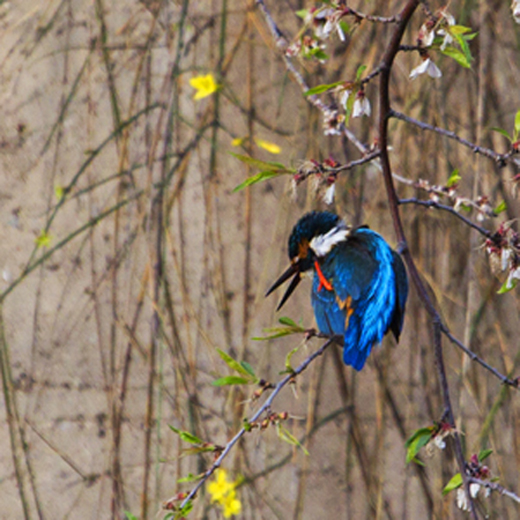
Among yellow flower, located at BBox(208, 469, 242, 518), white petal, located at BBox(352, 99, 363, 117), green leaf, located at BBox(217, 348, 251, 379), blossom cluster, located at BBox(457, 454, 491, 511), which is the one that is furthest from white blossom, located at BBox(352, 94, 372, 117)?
yellow flower, located at BBox(208, 469, 242, 518)

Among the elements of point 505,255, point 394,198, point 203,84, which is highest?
point 203,84

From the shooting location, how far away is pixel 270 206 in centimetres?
129

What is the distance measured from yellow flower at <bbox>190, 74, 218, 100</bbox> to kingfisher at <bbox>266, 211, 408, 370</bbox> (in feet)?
1.30

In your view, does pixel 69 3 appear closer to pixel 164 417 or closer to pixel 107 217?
pixel 107 217

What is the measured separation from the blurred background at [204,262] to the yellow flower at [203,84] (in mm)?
17

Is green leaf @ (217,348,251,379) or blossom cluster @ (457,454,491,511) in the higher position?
green leaf @ (217,348,251,379)

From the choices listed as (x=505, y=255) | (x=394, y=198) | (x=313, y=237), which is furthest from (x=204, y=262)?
(x=505, y=255)

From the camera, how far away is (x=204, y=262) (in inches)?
50.3

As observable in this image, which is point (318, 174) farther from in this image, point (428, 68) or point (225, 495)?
point (225, 495)

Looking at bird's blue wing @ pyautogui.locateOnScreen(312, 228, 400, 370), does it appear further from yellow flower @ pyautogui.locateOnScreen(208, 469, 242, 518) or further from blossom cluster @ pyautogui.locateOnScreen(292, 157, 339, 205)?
yellow flower @ pyautogui.locateOnScreen(208, 469, 242, 518)

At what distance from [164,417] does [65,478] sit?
23 centimetres

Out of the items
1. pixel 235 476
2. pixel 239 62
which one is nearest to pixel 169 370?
pixel 235 476

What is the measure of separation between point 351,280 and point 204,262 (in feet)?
1.27

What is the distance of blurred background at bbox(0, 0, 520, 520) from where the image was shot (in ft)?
4.11
